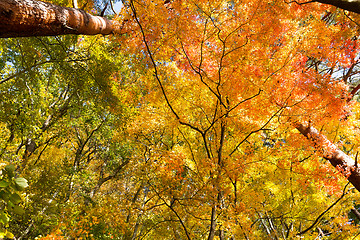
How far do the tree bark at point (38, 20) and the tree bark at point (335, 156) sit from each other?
5.95m

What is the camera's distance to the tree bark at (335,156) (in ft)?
16.8

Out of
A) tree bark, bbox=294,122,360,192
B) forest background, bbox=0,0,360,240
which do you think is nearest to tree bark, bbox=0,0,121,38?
forest background, bbox=0,0,360,240

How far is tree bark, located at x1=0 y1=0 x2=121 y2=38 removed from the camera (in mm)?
2150

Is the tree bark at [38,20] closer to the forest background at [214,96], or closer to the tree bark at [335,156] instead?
the forest background at [214,96]

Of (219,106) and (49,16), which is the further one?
(219,106)

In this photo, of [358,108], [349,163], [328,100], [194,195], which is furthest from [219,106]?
[358,108]

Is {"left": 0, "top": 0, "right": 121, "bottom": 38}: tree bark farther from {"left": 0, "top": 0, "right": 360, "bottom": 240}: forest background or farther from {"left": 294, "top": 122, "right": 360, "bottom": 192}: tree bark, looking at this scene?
{"left": 294, "top": 122, "right": 360, "bottom": 192}: tree bark

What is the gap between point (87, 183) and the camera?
28.6ft

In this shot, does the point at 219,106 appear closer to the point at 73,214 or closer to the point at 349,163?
the point at 349,163

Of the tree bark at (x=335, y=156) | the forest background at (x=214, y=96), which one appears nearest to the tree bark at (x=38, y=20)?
the forest background at (x=214, y=96)

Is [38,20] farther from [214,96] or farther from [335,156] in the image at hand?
[335,156]

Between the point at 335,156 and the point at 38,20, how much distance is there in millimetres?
7034

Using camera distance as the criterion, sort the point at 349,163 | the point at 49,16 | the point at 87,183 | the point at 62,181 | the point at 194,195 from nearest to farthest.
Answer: the point at 49,16 → the point at 194,195 → the point at 349,163 → the point at 62,181 → the point at 87,183

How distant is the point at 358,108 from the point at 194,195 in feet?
20.7
